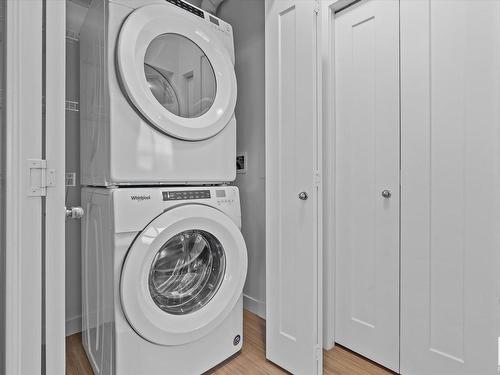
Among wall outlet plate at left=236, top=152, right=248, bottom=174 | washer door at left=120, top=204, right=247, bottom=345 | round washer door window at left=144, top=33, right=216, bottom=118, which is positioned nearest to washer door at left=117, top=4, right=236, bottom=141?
round washer door window at left=144, top=33, right=216, bottom=118

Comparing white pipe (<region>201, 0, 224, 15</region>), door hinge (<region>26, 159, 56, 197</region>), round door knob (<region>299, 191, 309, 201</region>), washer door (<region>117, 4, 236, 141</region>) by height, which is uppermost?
white pipe (<region>201, 0, 224, 15</region>)

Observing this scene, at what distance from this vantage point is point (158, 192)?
3.87ft

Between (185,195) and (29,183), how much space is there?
66cm

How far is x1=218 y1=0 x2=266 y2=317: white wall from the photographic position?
1.96 meters

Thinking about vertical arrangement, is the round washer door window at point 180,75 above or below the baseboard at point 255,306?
above

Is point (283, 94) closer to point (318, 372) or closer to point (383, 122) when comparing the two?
point (383, 122)

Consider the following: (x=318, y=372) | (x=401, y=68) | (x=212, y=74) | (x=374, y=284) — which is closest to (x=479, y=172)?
(x=401, y=68)

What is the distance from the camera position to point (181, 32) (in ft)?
4.19

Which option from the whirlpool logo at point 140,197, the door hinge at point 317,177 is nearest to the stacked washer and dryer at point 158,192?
Answer: the whirlpool logo at point 140,197

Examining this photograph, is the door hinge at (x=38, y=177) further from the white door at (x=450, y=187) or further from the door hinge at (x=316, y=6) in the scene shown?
the white door at (x=450, y=187)

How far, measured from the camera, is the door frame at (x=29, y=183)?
1.98 ft

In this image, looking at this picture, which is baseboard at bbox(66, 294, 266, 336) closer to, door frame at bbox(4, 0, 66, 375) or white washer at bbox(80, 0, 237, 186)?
white washer at bbox(80, 0, 237, 186)

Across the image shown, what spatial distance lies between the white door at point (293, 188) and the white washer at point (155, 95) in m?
0.24

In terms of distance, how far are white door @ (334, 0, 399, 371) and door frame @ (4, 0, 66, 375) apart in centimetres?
134
